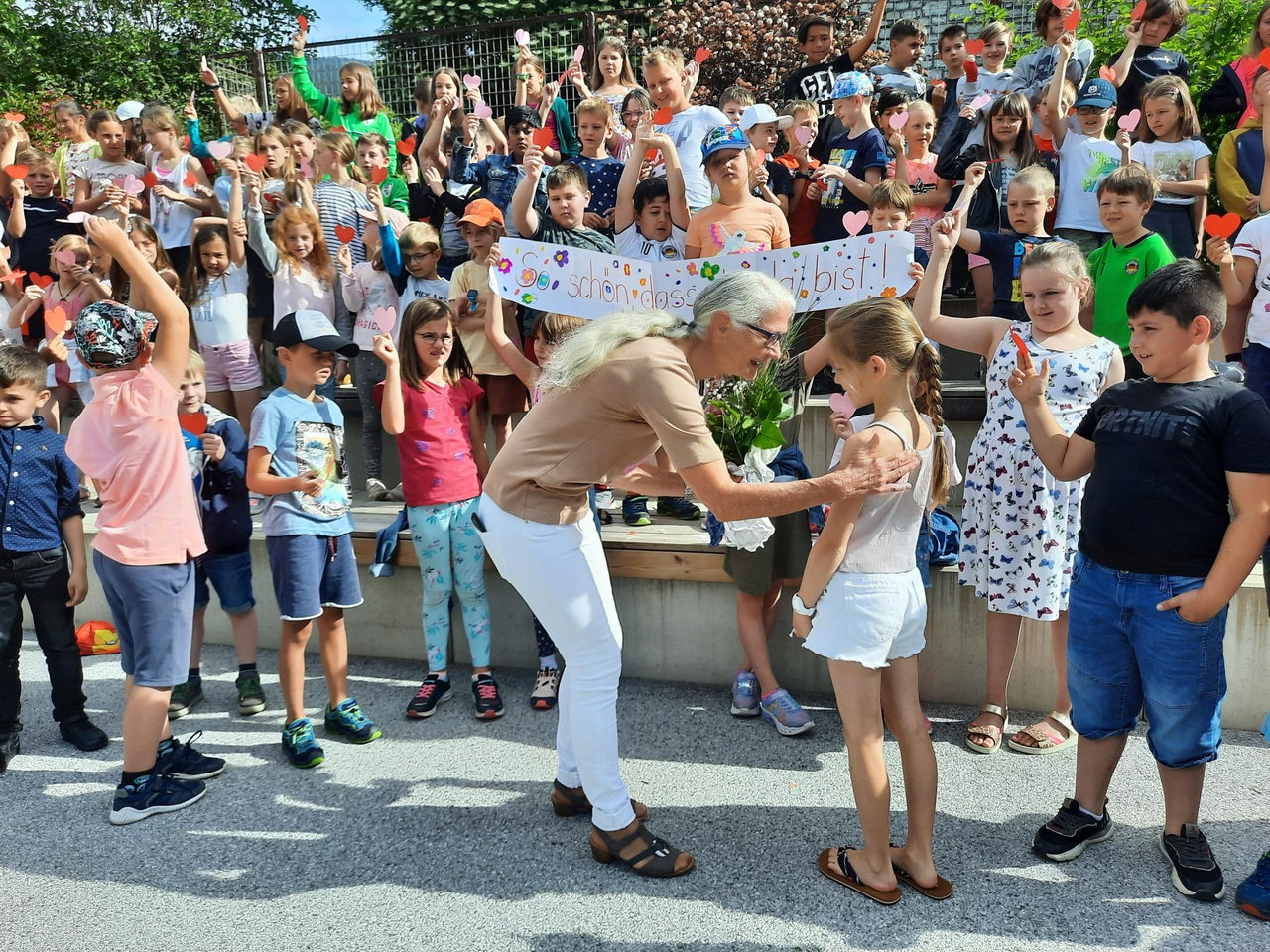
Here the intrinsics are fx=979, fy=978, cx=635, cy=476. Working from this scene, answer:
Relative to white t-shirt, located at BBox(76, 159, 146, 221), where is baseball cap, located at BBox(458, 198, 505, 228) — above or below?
below

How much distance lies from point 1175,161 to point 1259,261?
5.01 ft

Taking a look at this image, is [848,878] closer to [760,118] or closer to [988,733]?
[988,733]

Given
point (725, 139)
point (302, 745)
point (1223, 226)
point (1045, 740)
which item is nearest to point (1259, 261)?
point (1223, 226)

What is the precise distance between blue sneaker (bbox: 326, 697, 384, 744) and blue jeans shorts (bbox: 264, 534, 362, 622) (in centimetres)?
46

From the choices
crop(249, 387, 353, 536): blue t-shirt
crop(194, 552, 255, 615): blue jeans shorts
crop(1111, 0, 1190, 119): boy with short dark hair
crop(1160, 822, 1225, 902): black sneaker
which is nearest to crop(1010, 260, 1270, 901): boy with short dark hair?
crop(1160, 822, 1225, 902): black sneaker

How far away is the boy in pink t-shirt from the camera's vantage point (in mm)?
3506

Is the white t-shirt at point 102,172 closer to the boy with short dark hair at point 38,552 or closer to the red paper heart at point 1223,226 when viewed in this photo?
the boy with short dark hair at point 38,552

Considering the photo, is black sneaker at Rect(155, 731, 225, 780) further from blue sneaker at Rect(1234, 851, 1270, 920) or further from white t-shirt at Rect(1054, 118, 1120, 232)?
white t-shirt at Rect(1054, 118, 1120, 232)

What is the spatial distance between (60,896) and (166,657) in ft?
2.71

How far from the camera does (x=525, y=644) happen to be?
4.81m

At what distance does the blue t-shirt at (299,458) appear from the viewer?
3.88 metres

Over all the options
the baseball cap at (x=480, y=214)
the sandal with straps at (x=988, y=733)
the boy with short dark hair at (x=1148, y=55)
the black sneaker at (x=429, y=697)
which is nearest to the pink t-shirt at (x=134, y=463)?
the black sneaker at (x=429, y=697)

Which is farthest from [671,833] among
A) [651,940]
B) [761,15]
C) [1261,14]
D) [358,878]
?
[761,15]

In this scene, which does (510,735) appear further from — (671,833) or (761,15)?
(761,15)
